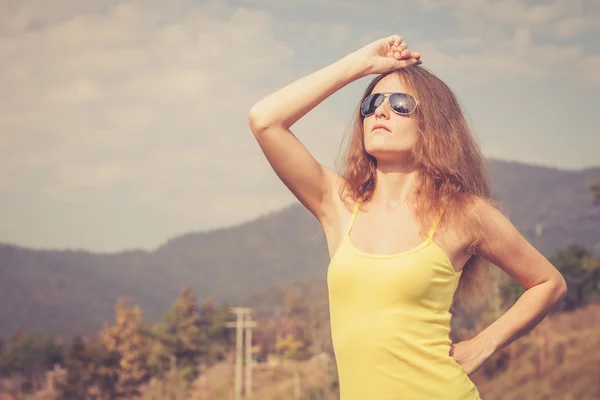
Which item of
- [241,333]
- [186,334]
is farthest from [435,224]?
[186,334]

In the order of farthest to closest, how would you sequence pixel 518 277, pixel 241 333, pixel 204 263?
pixel 204 263, pixel 241 333, pixel 518 277

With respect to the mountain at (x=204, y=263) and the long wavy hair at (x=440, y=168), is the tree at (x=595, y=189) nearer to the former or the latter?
the mountain at (x=204, y=263)

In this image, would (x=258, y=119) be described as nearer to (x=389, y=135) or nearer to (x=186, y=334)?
(x=389, y=135)

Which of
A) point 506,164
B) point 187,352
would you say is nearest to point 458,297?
point 187,352

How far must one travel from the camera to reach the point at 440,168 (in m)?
2.08

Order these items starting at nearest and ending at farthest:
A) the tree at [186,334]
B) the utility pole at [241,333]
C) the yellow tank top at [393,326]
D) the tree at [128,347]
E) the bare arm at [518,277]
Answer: the yellow tank top at [393,326] < the bare arm at [518,277] < the utility pole at [241,333] < the tree at [128,347] < the tree at [186,334]

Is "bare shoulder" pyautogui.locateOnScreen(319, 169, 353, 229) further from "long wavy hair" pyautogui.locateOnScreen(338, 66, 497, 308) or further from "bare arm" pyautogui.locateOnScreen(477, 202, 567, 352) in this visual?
"bare arm" pyautogui.locateOnScreen(477, 202, 567, 352)

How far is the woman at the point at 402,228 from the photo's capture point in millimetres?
1867

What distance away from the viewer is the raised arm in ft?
6.73

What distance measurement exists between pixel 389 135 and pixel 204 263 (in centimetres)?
6041

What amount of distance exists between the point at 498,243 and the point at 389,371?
1.60 feet

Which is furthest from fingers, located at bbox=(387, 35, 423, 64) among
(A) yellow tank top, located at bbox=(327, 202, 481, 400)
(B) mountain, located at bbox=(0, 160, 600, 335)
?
(B) mountain, located at bbox=(0, 160, 600, 335)

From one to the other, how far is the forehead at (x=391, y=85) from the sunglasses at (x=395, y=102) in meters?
0.04

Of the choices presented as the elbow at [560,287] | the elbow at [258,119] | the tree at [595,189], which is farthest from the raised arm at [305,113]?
the tree at [595,189]
